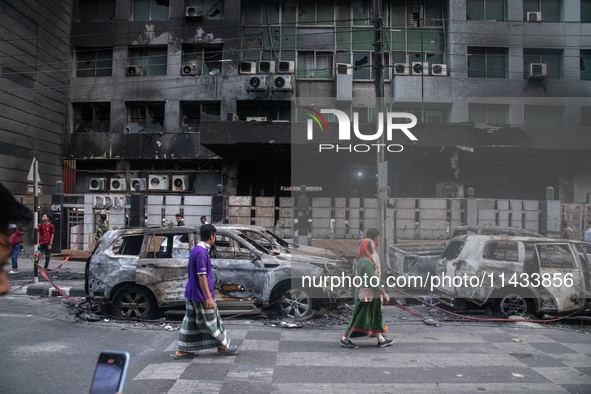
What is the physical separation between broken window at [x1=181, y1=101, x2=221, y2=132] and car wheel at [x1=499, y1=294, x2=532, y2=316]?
1606 cm

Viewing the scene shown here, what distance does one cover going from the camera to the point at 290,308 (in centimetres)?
711

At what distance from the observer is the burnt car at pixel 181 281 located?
7031mm

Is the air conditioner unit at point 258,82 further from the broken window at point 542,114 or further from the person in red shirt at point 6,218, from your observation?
the person in red shirt at point 6,218

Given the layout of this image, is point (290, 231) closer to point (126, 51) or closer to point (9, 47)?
point (126, 51)

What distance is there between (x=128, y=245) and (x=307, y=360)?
4130 millimetres

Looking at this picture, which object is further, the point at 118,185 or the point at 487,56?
the point at 118,185

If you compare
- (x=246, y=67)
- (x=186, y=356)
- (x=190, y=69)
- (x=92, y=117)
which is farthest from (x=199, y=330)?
(x=92, y=117)

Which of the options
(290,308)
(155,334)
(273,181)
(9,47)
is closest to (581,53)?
(273,181)

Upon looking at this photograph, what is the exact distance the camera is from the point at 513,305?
24.3 ft

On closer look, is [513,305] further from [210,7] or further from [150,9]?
[150,9]

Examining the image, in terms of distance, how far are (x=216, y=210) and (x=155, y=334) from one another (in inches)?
317

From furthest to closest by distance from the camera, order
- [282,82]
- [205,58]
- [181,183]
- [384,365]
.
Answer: [205,58] → [181,183] → [282,82] → [384,365]

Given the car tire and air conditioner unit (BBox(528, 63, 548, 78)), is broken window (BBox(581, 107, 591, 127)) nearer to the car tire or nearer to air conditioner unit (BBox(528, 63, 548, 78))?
air conditioner unit (BBox(528, 63, 548, 78))

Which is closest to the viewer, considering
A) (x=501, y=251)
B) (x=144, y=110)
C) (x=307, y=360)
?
(x=307, y=360)
